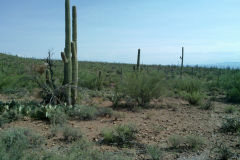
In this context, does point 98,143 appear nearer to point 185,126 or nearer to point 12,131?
point 12,131

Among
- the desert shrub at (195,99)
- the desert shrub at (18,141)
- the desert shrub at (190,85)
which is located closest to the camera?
the desert shrub at (18,141)

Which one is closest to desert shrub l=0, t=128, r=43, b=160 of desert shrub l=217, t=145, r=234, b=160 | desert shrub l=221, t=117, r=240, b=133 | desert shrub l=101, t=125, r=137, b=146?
desert shrub l=101, t=125, r=137, b=146

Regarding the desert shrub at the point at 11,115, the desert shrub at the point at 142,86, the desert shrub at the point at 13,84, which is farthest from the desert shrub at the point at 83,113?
the desert shrub at the point at 13,84

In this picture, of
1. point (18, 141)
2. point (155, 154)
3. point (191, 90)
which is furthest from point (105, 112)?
point (191, 90)

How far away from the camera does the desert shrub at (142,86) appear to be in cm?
1335

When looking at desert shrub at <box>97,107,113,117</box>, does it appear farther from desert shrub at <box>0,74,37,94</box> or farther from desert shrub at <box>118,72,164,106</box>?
desert shrub at <box>0,74,37,94</box>

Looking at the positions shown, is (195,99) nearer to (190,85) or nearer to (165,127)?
(190,85)

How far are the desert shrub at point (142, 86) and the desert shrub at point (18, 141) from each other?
702 cm

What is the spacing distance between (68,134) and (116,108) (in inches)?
221

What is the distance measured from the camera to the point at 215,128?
373 inches

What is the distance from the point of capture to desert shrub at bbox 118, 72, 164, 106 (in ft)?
43.8

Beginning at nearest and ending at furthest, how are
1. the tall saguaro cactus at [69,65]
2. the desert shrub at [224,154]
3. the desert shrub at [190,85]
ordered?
the desert shrub at [224,154] < the tall saguaro cactus at [69,65] < the desert shrub at [190,85]

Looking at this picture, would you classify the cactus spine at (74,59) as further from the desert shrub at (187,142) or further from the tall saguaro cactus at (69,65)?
the desert shrub at (187,142)

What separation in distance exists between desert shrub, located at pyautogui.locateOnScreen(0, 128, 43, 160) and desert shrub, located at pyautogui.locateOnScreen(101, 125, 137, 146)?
6.16 feet
